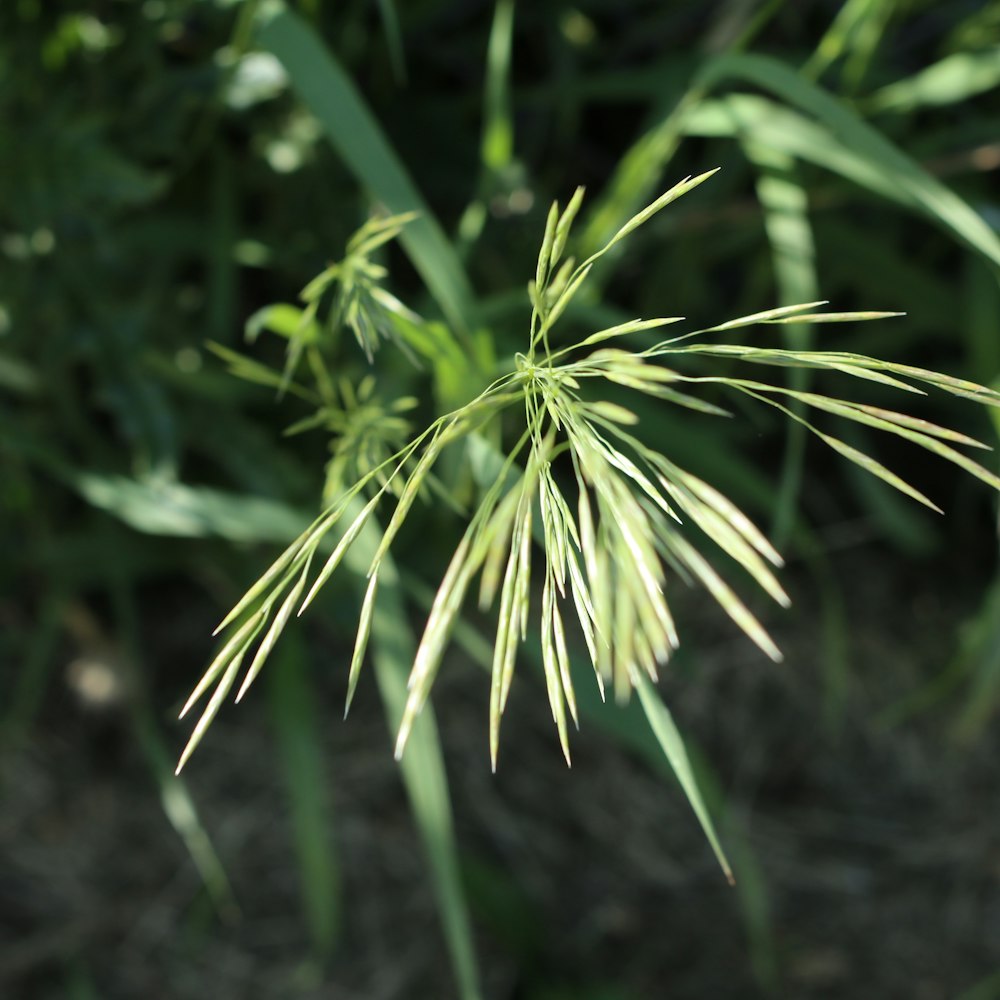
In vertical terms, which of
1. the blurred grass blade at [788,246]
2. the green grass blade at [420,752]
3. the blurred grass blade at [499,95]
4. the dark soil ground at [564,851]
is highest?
the blurred grass blade at [499,95]

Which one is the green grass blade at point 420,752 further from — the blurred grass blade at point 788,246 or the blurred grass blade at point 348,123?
the blurred grass blade at point 788,246

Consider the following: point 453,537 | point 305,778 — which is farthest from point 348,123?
point 305,778

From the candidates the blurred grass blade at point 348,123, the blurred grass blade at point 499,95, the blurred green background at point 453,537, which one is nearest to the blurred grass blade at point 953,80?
the blurred green background at point 453,537

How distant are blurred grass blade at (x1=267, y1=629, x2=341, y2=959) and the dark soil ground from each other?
0.15m

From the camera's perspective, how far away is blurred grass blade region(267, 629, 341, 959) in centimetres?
97

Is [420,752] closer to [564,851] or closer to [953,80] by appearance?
[564,851]

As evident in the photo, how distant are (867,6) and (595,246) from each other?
0.25 m

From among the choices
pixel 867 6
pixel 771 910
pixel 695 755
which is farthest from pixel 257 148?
pixel 771 910

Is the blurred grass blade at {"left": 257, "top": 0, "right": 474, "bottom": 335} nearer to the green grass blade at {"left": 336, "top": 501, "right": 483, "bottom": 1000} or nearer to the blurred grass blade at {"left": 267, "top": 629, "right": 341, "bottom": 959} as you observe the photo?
the green grass blade at {"left": 336, "top": 501, "right": 483, "bottom": 1000}

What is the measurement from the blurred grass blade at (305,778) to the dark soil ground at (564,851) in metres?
0.15

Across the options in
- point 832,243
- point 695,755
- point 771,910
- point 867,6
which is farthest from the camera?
point 771,910

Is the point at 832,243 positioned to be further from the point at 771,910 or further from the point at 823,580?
the point at 771,910

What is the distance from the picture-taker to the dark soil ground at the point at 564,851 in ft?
3.69

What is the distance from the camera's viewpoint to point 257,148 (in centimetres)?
98
